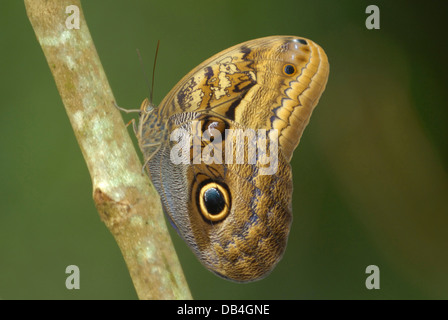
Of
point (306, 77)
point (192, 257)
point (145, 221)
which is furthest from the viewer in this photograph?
point (192, 257)

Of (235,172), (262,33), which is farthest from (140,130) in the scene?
(262,33)

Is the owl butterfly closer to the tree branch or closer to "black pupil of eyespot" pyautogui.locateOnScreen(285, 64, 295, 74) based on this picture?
"black pupil of eyespot" pyautogui.locateOnScreen(285, 64, 295, 74)

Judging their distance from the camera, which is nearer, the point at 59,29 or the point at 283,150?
the point at 59,29

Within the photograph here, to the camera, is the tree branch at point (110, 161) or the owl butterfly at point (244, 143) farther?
the owl butterfly at point (244, 143)

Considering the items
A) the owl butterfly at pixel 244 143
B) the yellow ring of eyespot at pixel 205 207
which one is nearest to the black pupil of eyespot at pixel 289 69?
the owl butterfly at pixel 244 143

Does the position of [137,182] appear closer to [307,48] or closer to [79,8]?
[79,8]

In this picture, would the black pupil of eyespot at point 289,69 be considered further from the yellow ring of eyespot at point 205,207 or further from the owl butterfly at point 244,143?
the yellow ring of eyespot at point 205,207

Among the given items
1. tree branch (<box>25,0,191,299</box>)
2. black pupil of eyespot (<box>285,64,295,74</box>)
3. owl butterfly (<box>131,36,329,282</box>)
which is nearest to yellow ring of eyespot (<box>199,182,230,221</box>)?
owl butterfly (<box>131,36,329,282</box>)
